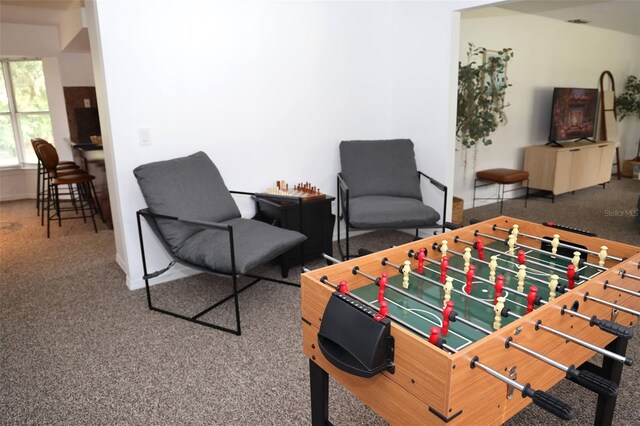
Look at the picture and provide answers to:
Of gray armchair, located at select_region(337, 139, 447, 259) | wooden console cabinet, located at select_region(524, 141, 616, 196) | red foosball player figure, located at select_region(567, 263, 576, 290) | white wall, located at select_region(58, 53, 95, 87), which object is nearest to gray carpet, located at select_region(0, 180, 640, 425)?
red foosball player figure, located at select_region(567, 263, 576, 290)

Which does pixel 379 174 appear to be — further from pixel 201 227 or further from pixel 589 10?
pixel 589 10

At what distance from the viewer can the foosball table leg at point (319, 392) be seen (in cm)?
148

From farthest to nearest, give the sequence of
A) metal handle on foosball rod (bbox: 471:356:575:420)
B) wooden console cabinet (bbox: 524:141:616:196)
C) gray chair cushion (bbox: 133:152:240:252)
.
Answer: wooden console cabinet (bbox: 524:141:616:196)
gray chair cushion (bbox: 133:152:240:252)
metal handle on foosball rod (bbox: 471:356:575:420)

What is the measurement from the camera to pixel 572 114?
6.17 meters

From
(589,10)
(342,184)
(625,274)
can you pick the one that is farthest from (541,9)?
(625,274)

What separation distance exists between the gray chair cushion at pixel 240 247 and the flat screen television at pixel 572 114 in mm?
4744

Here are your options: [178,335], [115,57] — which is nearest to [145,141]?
[115,57]

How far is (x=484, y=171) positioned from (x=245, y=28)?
3456 mm

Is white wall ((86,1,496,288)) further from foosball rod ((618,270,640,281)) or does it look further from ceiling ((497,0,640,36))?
foosball rod ((618,270,640,281))

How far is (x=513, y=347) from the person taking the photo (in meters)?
1.14

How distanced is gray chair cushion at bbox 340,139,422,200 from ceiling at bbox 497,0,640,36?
2122 mm

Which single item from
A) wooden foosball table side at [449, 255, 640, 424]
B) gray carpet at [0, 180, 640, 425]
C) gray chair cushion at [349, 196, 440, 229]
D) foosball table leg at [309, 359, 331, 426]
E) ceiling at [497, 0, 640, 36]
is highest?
ceiling at [497, 0, 640, 36]

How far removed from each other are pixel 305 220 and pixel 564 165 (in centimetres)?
408

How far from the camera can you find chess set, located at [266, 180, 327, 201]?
3.50m
